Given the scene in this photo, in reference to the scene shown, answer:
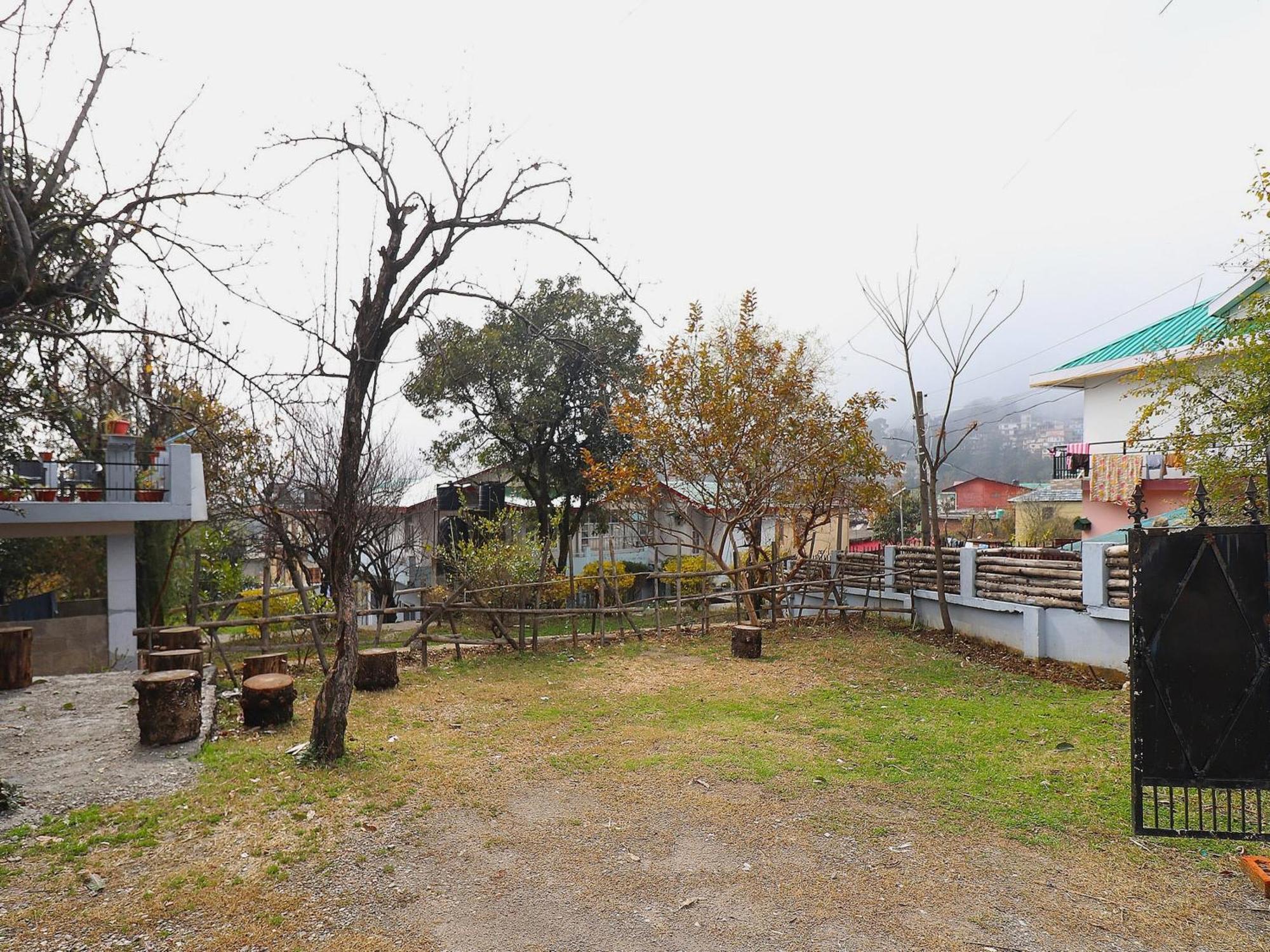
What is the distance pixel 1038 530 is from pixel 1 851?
31039mm

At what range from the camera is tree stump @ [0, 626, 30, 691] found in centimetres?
830

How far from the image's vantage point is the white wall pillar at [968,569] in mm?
11812

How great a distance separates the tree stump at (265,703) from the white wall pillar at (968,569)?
9.80 m

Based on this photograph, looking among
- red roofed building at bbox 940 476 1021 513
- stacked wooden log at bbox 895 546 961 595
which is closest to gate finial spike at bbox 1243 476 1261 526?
stacked wooden log at bbox 895 546 961 595

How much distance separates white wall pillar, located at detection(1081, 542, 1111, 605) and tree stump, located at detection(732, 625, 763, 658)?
430 cm

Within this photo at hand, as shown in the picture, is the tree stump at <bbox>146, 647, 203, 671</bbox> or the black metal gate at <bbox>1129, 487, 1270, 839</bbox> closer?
the black metal gate at <bbox>1129, 487, 1270, 839</bbox>

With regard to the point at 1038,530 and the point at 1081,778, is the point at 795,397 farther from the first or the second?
the point at 1038,530

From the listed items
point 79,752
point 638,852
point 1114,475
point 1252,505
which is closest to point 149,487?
point 79,752

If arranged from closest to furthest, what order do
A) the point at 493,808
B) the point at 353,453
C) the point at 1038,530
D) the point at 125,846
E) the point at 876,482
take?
the point at 125,846 → the point at 493,808 → the point at 353,453 → the point at 876,482 → the point at 1038,530

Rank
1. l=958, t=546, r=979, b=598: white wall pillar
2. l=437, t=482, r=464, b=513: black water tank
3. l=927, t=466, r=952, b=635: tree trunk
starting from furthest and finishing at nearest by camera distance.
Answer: l=437, t=482, r=464, b=513: black water tank
l=927, t=466, r=952, b=635: tree trunk
l=958, t=546, r=979, b=598: white wall pillar

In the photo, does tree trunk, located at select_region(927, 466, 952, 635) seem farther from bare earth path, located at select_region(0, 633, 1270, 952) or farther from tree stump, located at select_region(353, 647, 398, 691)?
tree stump, located at select_region(353, 647, 398, 691)

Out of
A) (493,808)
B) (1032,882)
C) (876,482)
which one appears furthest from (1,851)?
(876,482)

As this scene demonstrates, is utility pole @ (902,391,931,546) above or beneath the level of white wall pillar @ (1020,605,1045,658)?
above

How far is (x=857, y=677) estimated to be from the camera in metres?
9.71
